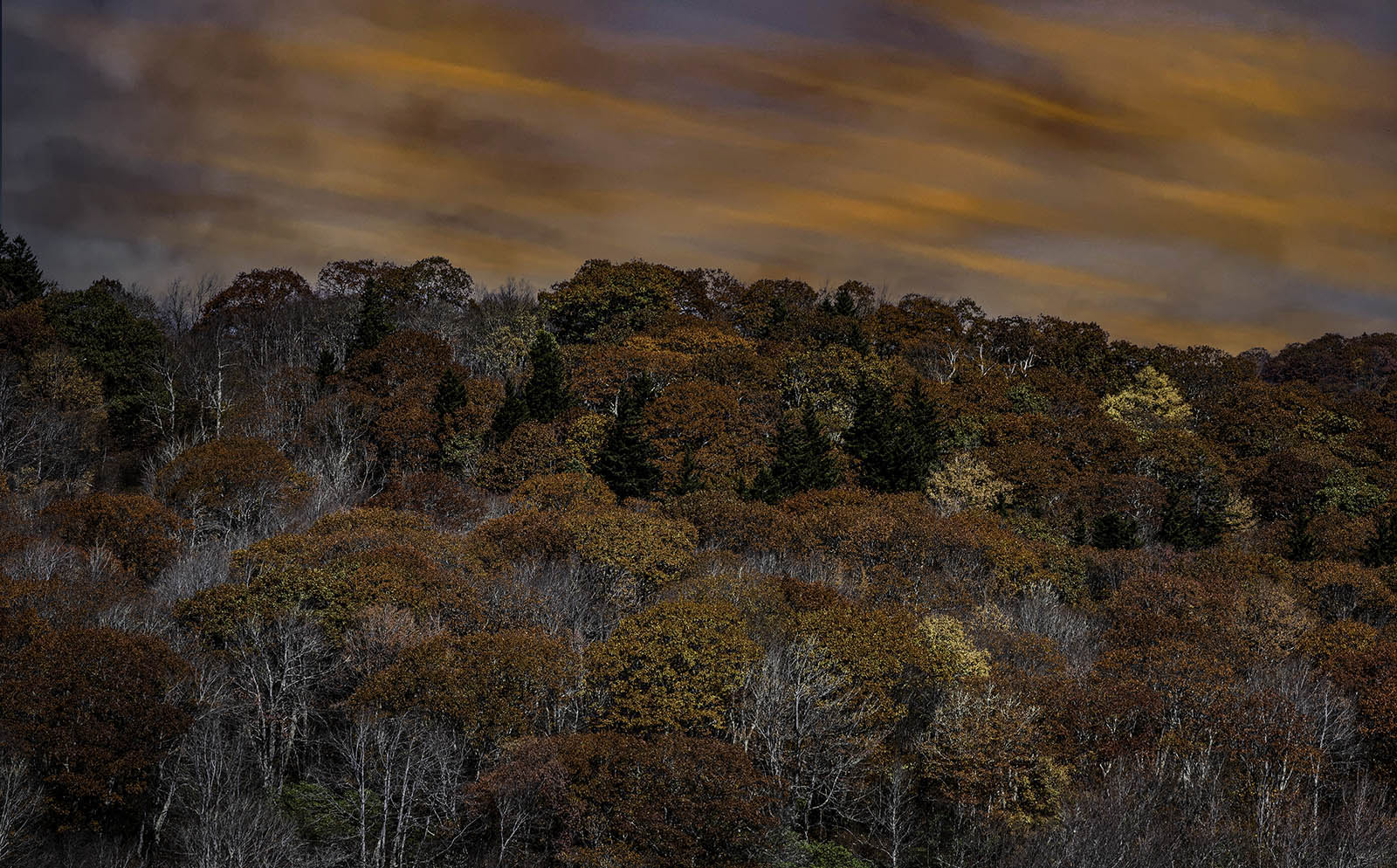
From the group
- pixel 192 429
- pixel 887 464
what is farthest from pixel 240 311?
pixel 887 464

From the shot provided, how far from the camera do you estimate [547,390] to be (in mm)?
76625

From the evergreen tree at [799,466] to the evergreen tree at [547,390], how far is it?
15.7m

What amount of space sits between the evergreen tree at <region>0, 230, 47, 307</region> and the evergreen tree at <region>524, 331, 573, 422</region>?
157 feet

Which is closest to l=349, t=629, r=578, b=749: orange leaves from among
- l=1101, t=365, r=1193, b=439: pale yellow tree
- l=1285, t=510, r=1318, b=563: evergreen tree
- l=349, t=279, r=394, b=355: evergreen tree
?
l=349, t=279, r=394, b=355: evergreen tree

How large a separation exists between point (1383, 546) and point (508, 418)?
56.7 m

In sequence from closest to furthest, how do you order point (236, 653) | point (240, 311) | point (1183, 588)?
point (236, 653) → point (1183, 588) → point (240, 311)

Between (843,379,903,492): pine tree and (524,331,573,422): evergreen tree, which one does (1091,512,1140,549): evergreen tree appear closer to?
(843,379,903,492): pine tree

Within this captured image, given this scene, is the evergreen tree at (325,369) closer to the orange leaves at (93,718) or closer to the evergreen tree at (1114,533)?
the orange leaves at (93,718)

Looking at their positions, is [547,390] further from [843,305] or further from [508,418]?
[843,305]

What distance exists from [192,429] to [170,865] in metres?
52.0

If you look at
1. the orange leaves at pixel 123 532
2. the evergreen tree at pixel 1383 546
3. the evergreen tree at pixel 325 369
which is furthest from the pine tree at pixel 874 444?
the orange leaves at pixel 123 532

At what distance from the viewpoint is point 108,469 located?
2955 inches

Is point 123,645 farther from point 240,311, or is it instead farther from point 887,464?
point 240,311

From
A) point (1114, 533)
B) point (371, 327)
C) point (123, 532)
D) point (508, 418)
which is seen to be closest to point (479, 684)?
point (123, 532)
